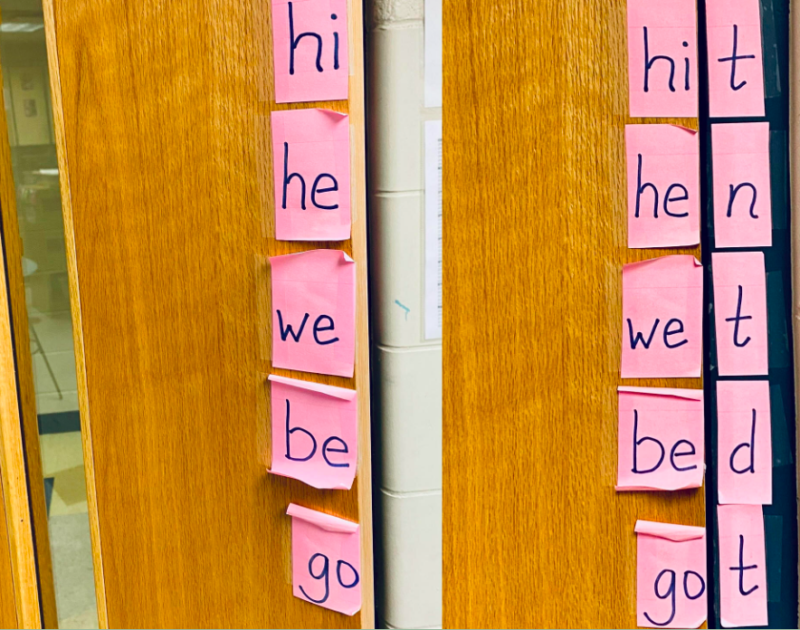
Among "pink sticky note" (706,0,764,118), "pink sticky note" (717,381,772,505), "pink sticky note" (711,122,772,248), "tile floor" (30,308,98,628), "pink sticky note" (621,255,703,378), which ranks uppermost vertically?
"pink sticky note" (706,0,764,118)

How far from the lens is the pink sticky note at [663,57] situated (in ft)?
2.02

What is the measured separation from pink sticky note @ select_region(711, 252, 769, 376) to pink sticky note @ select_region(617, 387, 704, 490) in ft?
0.16

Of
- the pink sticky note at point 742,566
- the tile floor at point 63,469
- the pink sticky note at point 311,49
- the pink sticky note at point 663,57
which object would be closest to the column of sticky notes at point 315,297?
the pink sticky note at point 311,49

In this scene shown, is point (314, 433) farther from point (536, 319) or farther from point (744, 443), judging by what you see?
point (744, 443)

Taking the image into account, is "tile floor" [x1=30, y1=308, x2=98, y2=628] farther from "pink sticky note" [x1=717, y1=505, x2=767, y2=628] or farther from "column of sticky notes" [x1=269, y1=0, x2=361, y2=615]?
"pink sticky note" [x1=717, y1=505, x2=767, y2=628]

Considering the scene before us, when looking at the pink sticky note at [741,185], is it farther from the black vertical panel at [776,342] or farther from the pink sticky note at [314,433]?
the pink sticky note at [314,433]

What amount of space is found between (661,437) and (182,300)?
49 cm

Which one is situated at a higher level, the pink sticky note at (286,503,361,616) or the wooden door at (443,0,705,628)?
the wooden door at (443,0,705,628)

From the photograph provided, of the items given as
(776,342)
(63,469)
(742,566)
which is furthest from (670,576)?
(63,469)

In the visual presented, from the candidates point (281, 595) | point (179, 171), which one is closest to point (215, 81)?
point (179, 171)

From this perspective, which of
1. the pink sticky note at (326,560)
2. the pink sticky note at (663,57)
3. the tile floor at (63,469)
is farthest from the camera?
the tile floor at (63,469)

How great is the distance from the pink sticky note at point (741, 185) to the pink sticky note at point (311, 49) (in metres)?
0.34

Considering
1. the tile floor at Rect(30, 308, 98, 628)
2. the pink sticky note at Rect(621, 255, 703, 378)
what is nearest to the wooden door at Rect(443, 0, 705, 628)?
the pink sticky note at Rect(621, 255, 703, 378)

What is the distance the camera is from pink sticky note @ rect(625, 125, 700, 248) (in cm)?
63
